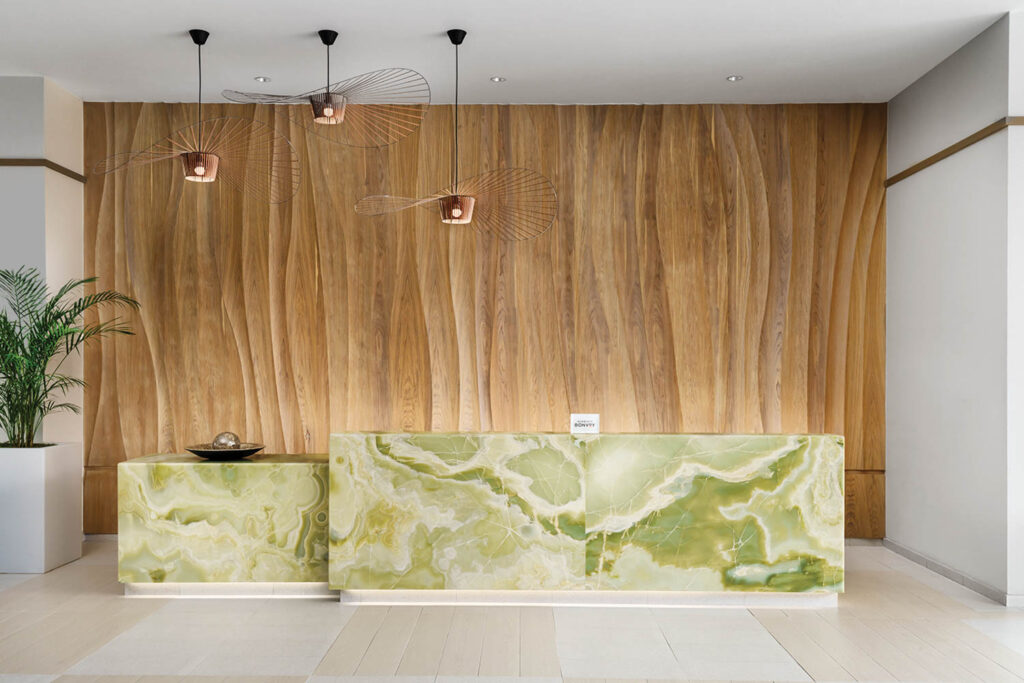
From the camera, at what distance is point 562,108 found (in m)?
5.60

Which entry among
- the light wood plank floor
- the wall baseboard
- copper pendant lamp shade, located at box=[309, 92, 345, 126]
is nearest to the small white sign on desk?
the light wood plank floor

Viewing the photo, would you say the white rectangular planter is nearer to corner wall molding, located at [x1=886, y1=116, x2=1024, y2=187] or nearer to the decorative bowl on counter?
the decorative bowl on counter

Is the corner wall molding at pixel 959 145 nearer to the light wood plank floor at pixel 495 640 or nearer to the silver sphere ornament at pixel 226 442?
the light wood plank floor at pixel 495 640

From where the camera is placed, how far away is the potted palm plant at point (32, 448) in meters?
4.68

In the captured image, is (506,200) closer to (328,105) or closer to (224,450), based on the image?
(328,105)

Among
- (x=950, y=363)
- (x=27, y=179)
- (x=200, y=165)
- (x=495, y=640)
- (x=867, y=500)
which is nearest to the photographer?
(x=495, y=640)

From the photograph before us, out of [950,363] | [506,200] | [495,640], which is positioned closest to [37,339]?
[506,200]

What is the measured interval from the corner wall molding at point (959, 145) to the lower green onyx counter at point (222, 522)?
3902 millimetres

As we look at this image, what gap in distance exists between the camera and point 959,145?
14.9 ft

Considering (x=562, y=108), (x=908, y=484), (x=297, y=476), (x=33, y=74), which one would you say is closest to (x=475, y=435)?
(x=297, y=476)

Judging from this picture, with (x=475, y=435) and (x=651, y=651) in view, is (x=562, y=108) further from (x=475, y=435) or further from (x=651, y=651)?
(x=651, y=651)

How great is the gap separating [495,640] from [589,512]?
0.85m

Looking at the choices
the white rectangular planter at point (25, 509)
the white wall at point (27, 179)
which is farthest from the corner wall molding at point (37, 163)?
the white rectangular planter at point (25, 509)

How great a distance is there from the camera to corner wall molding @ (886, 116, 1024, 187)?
13.5ft
